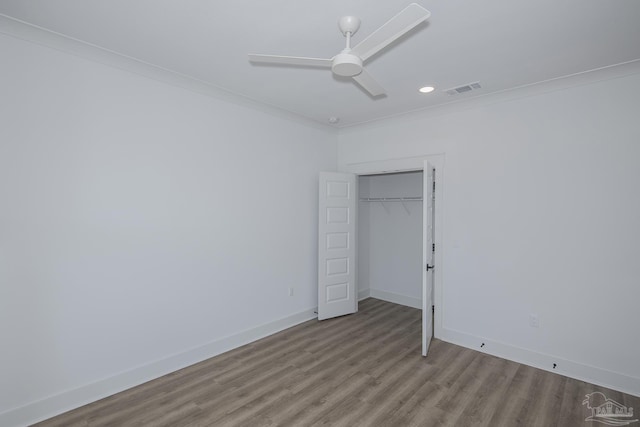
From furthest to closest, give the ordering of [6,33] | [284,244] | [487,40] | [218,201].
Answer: [284,244] < [218,201] < [487,40] < [6,33]

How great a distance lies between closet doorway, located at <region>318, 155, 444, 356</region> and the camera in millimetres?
4039

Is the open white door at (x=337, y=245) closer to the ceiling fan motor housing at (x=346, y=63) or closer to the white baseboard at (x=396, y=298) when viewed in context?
the white baseboard at (x=396, y=298)

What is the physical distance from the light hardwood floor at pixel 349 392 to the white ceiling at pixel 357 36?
2.98m

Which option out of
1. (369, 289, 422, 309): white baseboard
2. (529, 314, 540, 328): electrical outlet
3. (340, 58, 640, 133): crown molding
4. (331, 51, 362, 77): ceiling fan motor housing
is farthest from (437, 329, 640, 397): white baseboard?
(331, 51, 362, 77): ceiling fan motor housing

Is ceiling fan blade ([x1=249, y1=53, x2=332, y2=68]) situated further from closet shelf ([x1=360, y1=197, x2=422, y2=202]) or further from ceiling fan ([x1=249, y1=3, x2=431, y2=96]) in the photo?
closet shelf ([x1=360, y1=197, x2=422, y2=202])

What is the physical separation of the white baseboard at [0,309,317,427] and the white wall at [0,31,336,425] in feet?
0.06

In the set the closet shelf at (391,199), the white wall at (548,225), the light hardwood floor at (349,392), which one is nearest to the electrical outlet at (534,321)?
the white wall at (548,225)

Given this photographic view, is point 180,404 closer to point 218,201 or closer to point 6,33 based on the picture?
point 218,201

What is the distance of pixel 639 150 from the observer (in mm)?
2809

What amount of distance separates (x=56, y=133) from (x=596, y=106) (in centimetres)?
485

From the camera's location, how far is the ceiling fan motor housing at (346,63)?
192 cm

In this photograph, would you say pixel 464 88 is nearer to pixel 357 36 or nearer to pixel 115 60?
pixel 357 36

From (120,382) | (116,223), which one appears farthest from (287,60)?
(120,382)

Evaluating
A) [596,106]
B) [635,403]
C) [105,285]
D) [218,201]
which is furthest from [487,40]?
[105,285]
